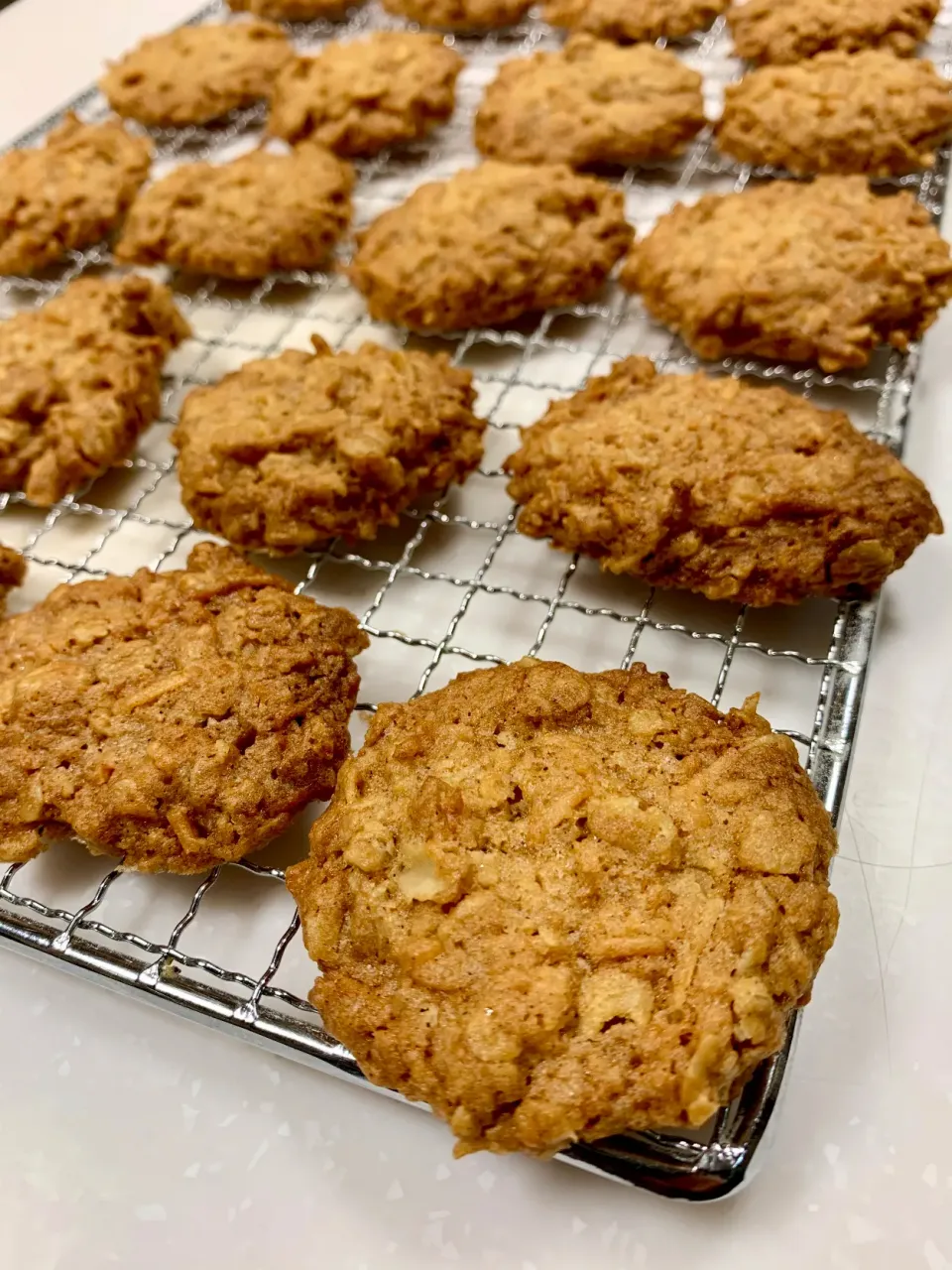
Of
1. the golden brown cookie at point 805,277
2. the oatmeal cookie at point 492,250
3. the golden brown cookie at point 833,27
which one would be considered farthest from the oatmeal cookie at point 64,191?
the golden brown cookie at point 833,27

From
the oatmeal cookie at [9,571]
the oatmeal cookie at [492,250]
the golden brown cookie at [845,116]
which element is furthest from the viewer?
the golden brown cookie at [845,116]

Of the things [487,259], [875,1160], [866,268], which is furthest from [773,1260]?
[487,259]

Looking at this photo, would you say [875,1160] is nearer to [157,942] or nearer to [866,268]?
[157,942]

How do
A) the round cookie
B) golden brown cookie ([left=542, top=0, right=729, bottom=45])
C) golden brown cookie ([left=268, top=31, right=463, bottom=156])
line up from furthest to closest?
the round cookie < golden brown cookie ([left=542, top=0, right=729, bottom=45]) < golden brown cookie ([left=268, top=31, right=463, bottom=156])

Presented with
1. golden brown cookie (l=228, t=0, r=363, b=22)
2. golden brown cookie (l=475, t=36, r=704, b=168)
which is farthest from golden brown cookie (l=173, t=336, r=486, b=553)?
golden brown cookie (l=228, t=0, r=363, b=22)

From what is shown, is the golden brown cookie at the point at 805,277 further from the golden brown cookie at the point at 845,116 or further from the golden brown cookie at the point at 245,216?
the golden brown cookie at the point at 245,216

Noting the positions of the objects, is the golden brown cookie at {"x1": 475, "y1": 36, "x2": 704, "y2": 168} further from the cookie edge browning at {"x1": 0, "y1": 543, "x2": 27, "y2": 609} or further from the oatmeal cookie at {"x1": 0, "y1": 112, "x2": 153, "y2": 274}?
the cookie edge browning at {"x1": 0, "y1": 543, "x2": 27, "y2": 609}
